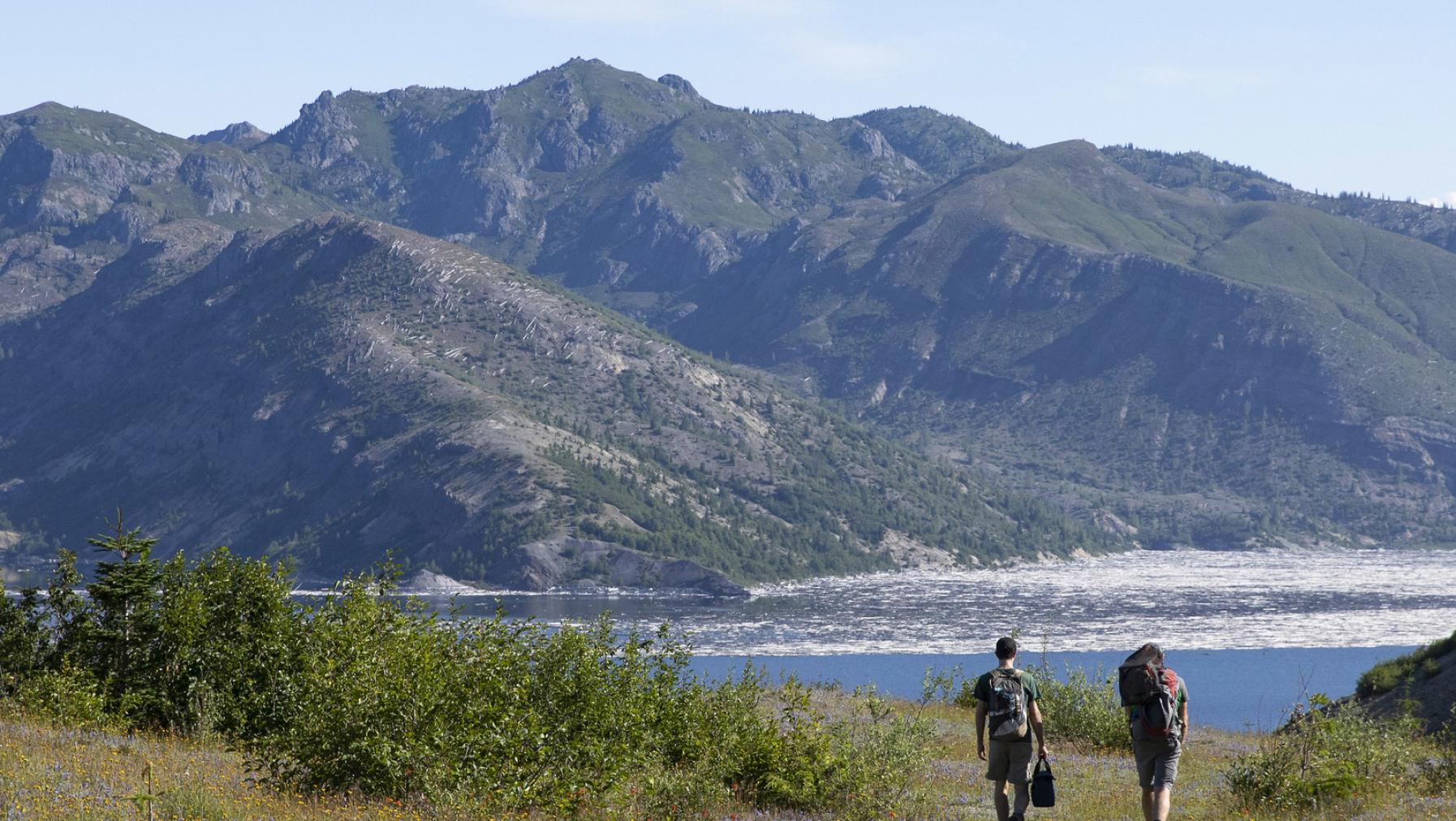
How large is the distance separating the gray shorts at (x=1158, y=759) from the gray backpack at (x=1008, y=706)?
6.19ft

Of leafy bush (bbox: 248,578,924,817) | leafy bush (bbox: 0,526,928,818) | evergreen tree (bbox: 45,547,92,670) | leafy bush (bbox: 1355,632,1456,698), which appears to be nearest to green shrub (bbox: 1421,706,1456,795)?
leafy bush (bbox: 0,526,928,818)

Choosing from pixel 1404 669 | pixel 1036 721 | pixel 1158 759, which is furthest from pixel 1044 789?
pixel 1404 669

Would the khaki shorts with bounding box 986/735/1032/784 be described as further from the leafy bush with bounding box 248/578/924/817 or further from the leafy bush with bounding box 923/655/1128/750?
the leafy bush with bounding box 923/655/1128/750

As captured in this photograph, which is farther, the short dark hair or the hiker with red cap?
the short dark hair

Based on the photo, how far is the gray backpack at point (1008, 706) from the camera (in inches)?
941

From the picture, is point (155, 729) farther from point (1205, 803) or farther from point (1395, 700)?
point (1395, 700)

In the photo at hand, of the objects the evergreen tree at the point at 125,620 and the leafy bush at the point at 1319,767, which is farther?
the evergreen tree at the point at 125,620

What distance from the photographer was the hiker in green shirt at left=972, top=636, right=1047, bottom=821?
23.9 metres

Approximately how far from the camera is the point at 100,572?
39.1m

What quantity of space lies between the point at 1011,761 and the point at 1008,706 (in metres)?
1.06

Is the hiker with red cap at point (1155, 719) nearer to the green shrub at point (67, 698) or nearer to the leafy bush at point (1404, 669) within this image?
the green shrub at point (67, 698)

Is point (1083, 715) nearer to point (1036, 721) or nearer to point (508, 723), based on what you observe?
point (1036, 721)

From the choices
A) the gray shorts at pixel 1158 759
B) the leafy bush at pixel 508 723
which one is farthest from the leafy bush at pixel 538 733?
the gray shorts at pixel 1158 759

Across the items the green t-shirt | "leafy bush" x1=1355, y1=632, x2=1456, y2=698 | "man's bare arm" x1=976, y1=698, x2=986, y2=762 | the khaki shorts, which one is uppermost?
the green t-shirt
